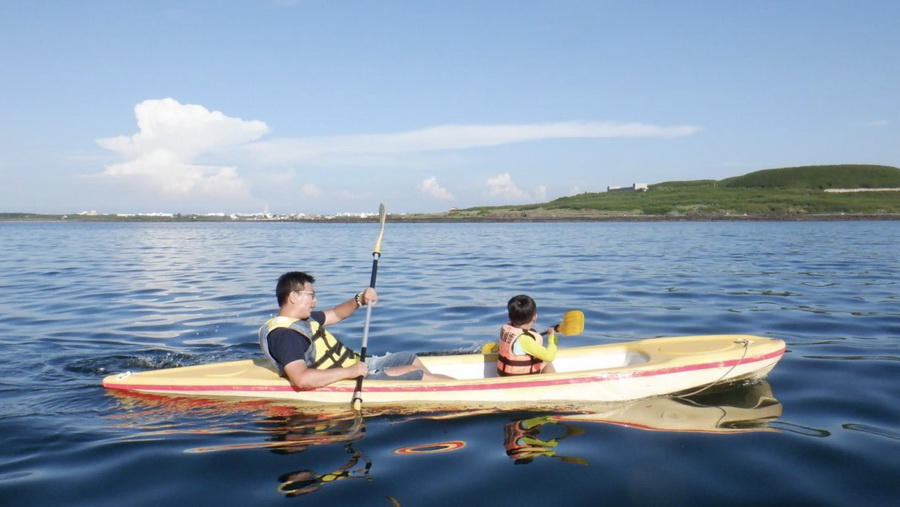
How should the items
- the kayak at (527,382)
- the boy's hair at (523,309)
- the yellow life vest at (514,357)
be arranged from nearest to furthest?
the kayak at (527,382) → the boy's hair at (523,309) → the yellow life vest at (514,357)

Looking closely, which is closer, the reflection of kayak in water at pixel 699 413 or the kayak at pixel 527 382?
the reflection of kayak in water at pixel 699 413

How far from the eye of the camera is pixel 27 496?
14.3 ft

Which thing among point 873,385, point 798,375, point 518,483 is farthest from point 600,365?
point 518,483

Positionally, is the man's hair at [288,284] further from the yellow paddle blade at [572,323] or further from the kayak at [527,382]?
the yellow paddle blade at [572,323]

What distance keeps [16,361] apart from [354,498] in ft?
21.3

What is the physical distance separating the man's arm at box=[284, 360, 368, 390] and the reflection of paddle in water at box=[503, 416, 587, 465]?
1.43 meters

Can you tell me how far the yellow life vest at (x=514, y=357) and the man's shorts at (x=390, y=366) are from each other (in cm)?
85

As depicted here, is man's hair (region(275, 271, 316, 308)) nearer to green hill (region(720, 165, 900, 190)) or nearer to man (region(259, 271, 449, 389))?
man (region(259, 271, 449, 389))

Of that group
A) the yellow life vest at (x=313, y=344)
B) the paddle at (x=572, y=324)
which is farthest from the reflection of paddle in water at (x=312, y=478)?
the paddle at (x=572, y=324)

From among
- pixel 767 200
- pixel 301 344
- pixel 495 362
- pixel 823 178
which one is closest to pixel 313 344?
pixel 301 344

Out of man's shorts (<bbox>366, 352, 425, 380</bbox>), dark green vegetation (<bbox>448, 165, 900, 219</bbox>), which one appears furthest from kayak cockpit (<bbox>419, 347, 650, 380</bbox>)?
dark green vegetation (<bbox>448, 165, 900, 219</bbox>)

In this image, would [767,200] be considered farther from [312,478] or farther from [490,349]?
[312,478]

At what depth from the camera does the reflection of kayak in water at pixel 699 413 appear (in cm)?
→ 565

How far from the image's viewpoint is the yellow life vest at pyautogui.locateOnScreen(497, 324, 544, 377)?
639 cm
